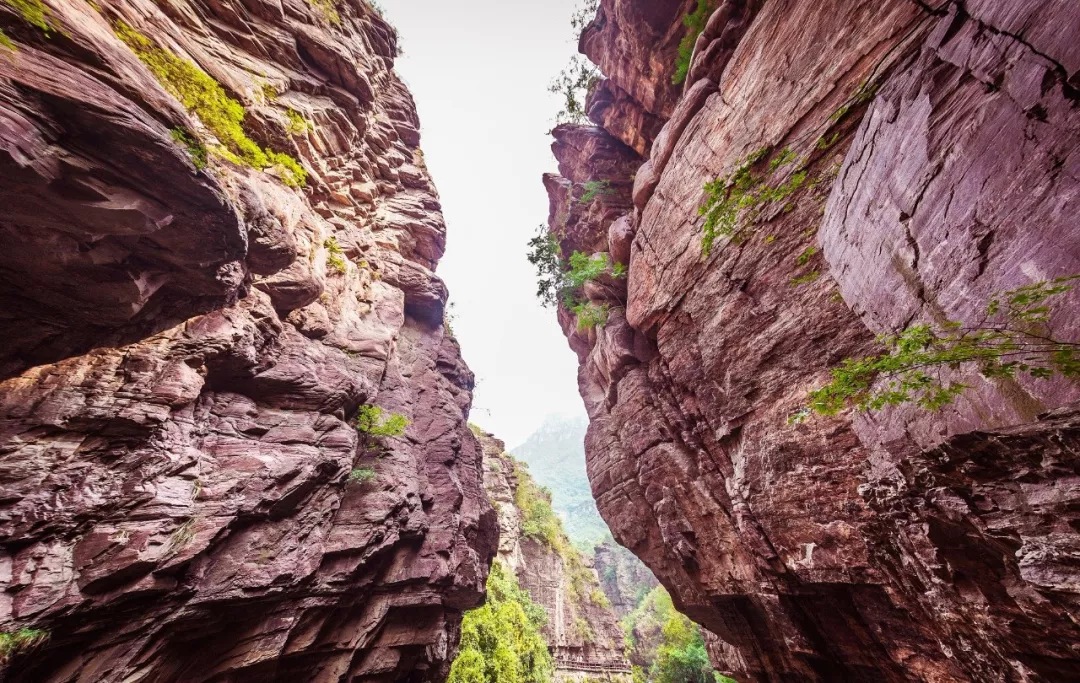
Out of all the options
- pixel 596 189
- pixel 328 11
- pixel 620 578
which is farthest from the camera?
pixel 620 578

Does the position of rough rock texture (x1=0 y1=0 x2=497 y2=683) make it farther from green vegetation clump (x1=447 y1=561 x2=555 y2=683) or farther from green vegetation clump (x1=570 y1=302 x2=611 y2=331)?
green vegetation clump (x1=570 y1=302 x2=611 y2=331)

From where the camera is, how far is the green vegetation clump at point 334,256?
1065 centimetres

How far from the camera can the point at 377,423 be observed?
9.98 metres

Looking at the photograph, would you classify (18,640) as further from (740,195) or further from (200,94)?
(740,195)

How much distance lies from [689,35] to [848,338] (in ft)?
33.1

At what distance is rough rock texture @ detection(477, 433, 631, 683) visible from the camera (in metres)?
24.6

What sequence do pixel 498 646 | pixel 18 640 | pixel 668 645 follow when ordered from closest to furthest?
pixel 18 640, pixel 498 646, pixel 668 645

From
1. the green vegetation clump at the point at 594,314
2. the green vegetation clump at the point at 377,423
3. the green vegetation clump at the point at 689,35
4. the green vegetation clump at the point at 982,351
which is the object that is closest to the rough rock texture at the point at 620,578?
the green vegetation clump at the point at 594,314

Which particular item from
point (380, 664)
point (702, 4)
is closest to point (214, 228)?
point (380, 664)

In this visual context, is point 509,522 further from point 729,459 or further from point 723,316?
point 723,316

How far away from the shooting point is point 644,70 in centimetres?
1246

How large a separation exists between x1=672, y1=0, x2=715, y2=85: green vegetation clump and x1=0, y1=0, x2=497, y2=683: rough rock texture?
424 inches

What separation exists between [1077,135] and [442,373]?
48.4 ft

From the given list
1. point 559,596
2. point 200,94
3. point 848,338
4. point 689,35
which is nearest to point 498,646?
point 559,596
